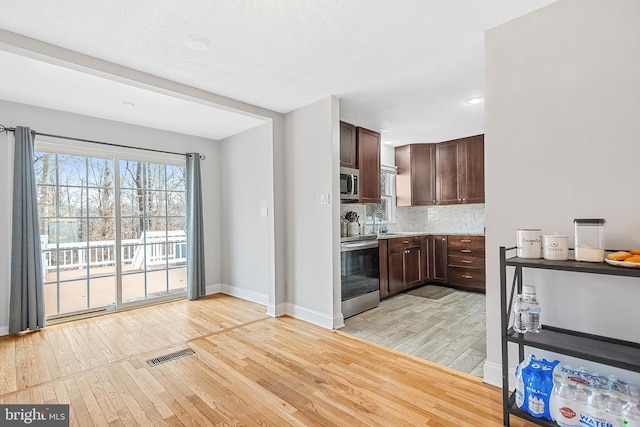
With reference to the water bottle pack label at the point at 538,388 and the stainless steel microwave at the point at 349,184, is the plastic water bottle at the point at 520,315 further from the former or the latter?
the stainless steel microwave at the point at 349,184

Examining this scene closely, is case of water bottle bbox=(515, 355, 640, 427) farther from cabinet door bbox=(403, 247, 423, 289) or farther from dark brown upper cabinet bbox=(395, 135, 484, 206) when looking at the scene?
dark brown upper cabinet bbox=(395, 135, 484, 206)

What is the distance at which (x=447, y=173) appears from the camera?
5.23 meters

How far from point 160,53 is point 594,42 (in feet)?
9.35

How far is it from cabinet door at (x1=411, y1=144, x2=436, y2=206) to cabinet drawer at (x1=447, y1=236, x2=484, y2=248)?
2.36ft

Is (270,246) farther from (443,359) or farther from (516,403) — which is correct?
(516,403)

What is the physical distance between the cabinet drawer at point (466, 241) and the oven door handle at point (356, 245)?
1605 millimetres

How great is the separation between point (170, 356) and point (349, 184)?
8.55 ft

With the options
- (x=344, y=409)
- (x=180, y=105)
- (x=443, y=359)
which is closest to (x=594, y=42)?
(x=443, y=359)

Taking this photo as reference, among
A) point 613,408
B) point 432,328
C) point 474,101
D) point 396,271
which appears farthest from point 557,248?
point 396,271

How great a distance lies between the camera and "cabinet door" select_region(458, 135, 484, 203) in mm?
4855

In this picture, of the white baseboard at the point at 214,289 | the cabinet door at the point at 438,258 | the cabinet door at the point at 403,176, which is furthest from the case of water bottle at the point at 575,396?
the white baseboard at the point at 214,289

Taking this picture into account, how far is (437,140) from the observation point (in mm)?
5199

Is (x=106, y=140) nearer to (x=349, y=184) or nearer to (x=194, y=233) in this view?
(x=194, y=233)

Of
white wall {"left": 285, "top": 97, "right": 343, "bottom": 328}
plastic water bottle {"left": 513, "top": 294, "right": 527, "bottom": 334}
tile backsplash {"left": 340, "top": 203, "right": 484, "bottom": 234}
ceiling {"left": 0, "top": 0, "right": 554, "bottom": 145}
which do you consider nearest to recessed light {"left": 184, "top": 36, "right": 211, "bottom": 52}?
ceiling {"left": 0, "top": 0, "right": 554, "bottom": 145}
